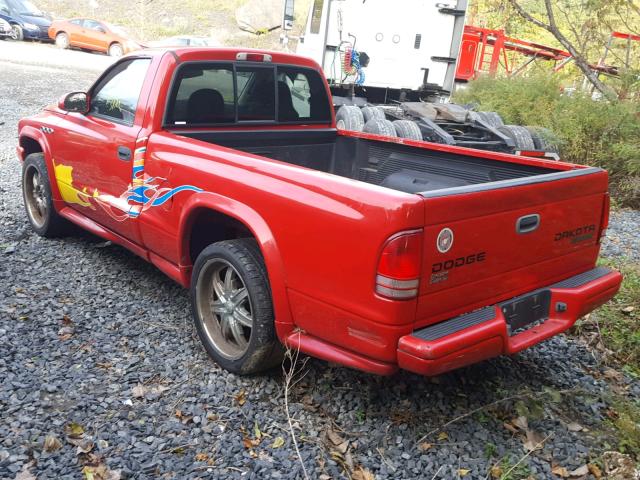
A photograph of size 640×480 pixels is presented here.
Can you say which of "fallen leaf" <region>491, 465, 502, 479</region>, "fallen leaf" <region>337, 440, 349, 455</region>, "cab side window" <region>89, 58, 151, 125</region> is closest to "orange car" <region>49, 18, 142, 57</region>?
"cab side window" <region>89, 58, 151, 125</region>

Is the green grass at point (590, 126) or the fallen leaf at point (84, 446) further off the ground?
the green grass at point (590, 126)

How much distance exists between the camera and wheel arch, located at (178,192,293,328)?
311cm

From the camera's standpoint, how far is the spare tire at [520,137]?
26.3 ft

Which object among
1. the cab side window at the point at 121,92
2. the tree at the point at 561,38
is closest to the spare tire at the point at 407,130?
the tree at the point at 561,38

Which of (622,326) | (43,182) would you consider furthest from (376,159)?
(43,182)

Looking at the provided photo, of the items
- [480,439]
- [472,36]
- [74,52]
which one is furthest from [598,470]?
[74,52]

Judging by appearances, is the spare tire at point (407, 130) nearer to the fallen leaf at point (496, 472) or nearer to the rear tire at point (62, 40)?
the fallen leaf at point (496, 472)

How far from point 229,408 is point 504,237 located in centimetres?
166

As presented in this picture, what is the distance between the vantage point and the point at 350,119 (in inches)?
333

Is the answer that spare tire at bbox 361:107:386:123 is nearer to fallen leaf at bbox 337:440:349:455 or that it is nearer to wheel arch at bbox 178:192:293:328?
wheel arch at bbox 178:192:293:328

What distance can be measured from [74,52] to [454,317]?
22419 millimetres

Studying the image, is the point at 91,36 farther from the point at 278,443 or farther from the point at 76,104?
the point at 278,443

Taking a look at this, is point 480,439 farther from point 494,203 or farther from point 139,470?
point 139,470

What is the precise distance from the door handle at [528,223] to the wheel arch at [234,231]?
1159 mm
